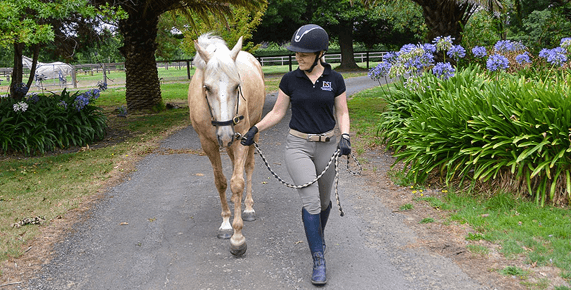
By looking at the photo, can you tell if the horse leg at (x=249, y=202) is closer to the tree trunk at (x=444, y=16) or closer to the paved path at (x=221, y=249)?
the paved path at (x=221, y=249)

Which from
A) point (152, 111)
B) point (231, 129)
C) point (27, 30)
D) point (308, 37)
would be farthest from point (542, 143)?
point (152, 111)

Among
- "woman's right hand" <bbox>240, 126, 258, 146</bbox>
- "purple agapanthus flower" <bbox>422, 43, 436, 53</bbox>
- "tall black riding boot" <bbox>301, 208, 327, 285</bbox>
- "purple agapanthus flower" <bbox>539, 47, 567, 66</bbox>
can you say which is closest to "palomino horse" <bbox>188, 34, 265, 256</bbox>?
"woman's right hand" <bbox>240, 126, 258, 146</bbox>

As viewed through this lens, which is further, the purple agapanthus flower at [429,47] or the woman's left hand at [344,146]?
the purple agapanthus flower at [429,47]

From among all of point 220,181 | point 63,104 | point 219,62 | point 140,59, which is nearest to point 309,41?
point 219,62

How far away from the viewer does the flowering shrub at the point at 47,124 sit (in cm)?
998

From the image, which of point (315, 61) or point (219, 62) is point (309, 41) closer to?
point (315, 61)

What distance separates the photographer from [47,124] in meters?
10.5

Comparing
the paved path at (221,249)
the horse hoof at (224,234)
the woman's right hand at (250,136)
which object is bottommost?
the paved path at (221,249)

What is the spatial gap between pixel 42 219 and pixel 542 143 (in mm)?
6181

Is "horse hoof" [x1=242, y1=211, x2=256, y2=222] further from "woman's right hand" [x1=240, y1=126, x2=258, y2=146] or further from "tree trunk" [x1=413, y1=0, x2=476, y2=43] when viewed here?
"tree trunk" [x1=413, y1=0, x2=476, y2=43]

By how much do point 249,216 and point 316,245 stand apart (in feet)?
5.89

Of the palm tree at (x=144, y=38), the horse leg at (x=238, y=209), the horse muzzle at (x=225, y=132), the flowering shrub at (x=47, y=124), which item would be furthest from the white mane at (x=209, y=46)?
the palm tree at (x=144, y=38)

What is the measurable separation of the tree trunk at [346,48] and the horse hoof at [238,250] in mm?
32945

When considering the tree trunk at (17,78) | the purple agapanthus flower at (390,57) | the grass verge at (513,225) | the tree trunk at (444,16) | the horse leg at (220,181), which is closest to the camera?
the grass verge at (513,225)
